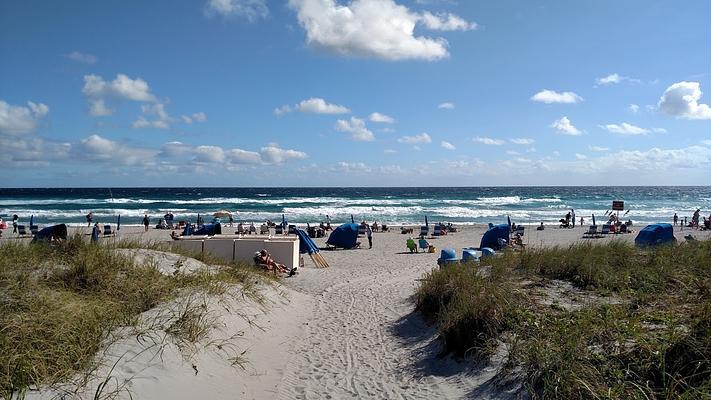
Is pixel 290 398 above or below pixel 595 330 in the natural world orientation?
below

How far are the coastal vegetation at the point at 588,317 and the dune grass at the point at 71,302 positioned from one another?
3.38 meters

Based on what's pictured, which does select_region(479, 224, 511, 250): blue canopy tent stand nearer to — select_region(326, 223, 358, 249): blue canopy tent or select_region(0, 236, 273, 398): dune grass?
select_region(326, 223, 358, 249): blue canopy tent

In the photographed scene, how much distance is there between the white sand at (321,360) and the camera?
4.69 meters

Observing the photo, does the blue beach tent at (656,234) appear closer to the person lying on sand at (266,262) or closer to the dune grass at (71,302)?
the person lying on sand at (266,262)

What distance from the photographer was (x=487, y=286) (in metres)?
6.85

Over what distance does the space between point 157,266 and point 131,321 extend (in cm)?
288

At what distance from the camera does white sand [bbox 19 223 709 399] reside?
469 centimetres

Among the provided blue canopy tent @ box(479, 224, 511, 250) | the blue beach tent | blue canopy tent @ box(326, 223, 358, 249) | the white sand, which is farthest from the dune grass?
the blue beach tent

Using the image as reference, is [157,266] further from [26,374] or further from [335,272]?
[335,272]

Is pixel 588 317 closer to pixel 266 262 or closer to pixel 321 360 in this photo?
pixel 321 360

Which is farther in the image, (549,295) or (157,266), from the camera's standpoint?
(157,266)

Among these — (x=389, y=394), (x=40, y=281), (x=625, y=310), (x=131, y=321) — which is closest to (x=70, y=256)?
(x=40, y=281)

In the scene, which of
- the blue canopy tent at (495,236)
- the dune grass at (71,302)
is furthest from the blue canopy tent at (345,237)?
the dune grass at (71,302)

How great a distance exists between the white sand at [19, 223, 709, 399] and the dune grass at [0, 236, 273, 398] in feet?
1.25
